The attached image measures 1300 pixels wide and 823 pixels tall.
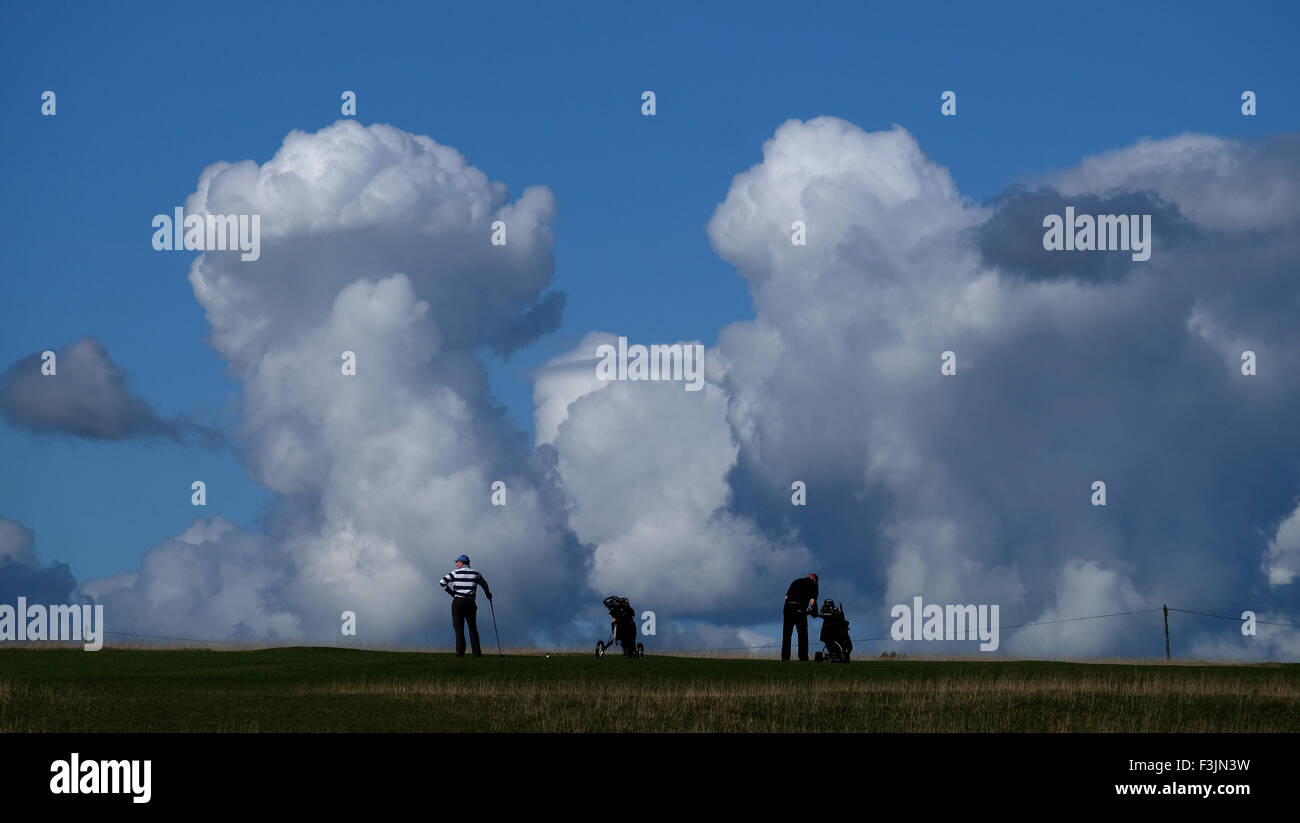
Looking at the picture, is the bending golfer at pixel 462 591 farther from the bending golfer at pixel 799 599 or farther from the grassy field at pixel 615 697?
the bending golfer at pixel 799 599

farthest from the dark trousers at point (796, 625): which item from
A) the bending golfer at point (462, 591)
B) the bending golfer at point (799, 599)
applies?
the bending golfer at point (462, 591)

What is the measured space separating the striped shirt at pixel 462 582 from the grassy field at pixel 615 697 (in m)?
1.93

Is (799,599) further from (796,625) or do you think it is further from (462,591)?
(462,591)

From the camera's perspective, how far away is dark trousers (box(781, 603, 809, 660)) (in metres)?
45.3

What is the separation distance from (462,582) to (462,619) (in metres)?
1.27

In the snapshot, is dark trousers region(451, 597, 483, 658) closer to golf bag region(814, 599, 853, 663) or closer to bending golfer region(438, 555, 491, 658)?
bending golfer region(438, 555, 491, 658)

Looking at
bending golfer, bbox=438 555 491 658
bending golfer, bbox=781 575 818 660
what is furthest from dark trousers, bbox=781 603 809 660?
bending golfer, bbox=438 555 491 658

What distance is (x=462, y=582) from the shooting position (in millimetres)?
42344

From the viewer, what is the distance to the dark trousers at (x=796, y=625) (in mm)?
45312

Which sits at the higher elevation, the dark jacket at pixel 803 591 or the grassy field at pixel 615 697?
the dark jacket at pixel 803 591

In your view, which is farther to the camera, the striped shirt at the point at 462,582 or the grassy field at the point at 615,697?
the striped shirt at the point at 462,582

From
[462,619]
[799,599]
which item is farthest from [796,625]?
[462,619]
